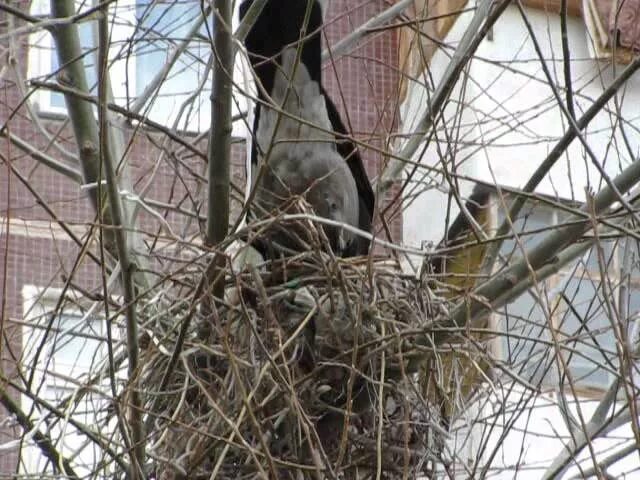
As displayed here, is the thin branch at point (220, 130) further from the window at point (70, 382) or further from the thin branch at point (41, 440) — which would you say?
the thin branch at point (41, 440)

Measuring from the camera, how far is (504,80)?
8992 millimetres

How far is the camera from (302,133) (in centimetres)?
546

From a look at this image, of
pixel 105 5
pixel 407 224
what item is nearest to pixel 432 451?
pixel 105 5

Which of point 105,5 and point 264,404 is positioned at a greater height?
point 105,5

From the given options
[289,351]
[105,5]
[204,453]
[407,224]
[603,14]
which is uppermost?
[603,14]

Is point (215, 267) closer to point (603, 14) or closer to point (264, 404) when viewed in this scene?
point (264, 404)

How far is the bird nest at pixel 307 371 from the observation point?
4.31 meters

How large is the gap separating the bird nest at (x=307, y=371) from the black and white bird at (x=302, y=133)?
0.46 m

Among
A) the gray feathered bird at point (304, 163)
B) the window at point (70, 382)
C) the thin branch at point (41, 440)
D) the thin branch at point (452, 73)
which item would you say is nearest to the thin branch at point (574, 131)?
the thin branch at point (452, 73)

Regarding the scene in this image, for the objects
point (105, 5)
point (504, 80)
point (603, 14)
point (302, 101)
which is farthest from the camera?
Answer: point (504, 80)

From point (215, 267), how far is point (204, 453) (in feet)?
1.69

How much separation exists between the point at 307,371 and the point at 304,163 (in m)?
0.99

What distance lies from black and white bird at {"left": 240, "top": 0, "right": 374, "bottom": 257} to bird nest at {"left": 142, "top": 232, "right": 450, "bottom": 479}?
458mm

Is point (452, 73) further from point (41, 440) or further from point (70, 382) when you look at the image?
point (41, 440)
